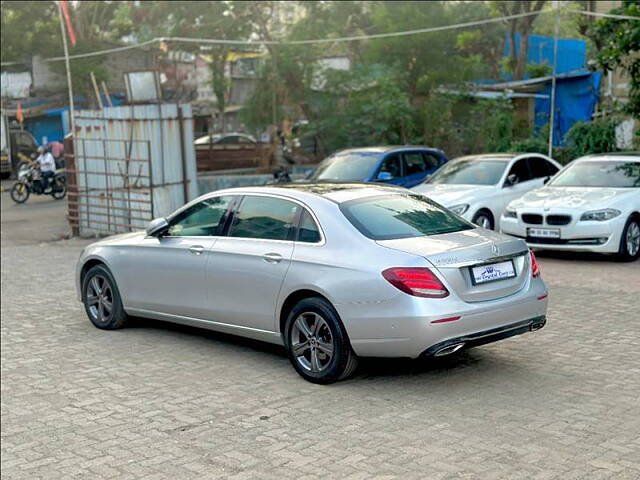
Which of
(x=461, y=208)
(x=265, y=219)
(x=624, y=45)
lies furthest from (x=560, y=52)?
(x=265, y=219)

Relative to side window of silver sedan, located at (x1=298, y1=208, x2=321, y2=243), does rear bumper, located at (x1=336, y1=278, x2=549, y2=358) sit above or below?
below

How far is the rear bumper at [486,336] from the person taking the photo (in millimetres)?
6196

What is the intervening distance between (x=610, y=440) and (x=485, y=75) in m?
28.7

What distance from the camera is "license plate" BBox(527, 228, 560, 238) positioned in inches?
481

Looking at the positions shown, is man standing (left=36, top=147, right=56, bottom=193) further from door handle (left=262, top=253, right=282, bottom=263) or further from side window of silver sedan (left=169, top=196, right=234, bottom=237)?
door handle (left=262, top=253, right=282, bottom=263)

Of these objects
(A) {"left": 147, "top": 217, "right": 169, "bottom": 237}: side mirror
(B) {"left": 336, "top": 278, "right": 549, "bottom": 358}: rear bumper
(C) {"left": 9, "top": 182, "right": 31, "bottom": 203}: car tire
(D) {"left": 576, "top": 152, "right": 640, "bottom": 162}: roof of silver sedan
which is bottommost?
(C) {"left": 9, "top": 182, "right": 31, "bottom": 203}: car tire

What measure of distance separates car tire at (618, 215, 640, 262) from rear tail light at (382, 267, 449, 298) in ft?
21.4

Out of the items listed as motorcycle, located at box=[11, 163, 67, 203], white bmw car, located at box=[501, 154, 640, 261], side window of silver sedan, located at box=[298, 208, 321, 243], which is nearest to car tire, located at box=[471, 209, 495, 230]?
white bmw car, located at box=[501, 154, 640, 261]

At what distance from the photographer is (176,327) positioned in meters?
9.12

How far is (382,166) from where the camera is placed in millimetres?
16141

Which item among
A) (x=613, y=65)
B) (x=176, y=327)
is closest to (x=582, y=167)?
(x=613, y=65)

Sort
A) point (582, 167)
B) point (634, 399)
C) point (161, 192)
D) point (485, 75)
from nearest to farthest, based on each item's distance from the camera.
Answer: point (634, 399) → point (582, 167) → point (161, 192) → point (485, 75)

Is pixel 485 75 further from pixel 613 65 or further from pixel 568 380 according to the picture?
pixel 568 380

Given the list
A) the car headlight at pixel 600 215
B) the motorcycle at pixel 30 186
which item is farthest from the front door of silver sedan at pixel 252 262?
the motorcycle at pixel 30 186
